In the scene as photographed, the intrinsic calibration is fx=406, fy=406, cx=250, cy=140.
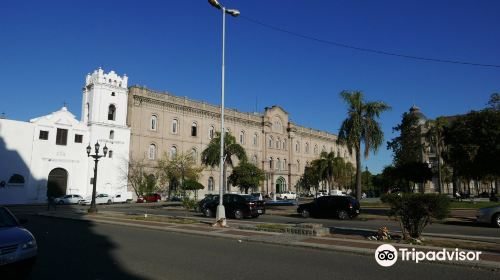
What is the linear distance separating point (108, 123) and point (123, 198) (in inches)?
385

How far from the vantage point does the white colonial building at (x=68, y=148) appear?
44.8 m

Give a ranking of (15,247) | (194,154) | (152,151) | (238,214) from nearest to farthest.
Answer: (15,247) → (238,214) → (152,151) → (194,154)

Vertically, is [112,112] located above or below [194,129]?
above

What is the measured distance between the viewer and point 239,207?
25.5m

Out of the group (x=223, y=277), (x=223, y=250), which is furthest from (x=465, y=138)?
(x=223, y=277)

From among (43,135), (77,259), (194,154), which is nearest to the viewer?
(77,259)

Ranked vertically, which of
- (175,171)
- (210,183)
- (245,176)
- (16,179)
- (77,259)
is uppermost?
(175,171)

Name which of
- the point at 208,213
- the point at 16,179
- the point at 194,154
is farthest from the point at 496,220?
the point at 194,154

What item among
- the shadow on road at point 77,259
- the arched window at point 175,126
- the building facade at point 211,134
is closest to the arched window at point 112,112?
the building facade at point 211,134

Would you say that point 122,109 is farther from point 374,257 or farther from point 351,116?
point 374,257

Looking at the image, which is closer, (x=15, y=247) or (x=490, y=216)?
(x=15, y=247)

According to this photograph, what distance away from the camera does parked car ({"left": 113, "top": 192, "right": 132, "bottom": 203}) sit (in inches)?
1990

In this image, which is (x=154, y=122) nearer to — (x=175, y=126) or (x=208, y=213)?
(x=175, y=126)

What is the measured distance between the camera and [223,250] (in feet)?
38.7
